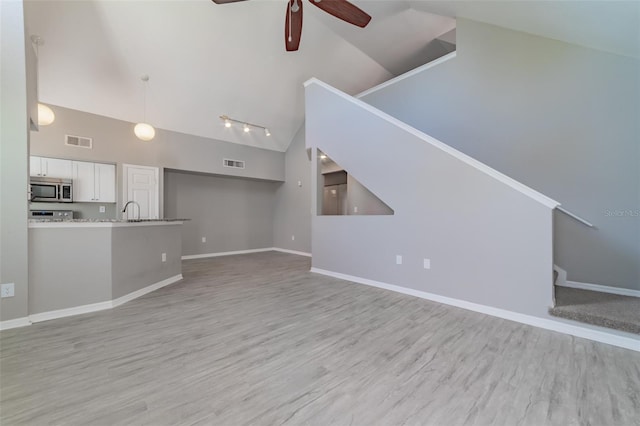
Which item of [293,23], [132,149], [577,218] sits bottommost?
[577,218]

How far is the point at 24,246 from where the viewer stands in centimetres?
251

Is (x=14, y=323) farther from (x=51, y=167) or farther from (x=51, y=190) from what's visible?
(x=51, y=167)

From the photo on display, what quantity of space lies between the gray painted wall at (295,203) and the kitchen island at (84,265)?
4206 mm

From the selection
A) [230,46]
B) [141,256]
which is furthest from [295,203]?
[141,256]

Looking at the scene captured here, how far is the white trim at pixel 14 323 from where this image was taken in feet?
7.95

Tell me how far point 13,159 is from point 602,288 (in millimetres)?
6832

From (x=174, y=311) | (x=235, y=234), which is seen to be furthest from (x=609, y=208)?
(x=235, y=234)

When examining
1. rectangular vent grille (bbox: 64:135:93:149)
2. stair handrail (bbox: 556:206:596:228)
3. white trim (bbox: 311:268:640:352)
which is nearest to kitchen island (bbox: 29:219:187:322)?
rectangular vent grille (bbox: 64:135:93:149)

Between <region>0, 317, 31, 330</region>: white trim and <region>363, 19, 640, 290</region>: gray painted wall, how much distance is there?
614 cm

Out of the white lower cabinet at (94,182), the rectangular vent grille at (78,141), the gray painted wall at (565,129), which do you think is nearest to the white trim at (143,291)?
the white lower cabinet at (94,182)

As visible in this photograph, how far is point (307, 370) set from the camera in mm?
1837

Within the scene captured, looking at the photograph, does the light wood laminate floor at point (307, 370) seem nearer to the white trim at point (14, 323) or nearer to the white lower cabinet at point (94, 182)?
the white trim at point (14, 323)

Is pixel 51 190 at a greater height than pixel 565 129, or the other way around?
pixel 565 129

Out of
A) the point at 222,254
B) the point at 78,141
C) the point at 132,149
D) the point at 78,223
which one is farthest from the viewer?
the point at 222,254
